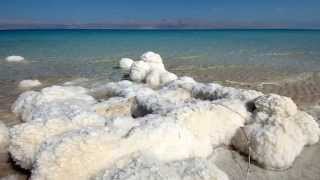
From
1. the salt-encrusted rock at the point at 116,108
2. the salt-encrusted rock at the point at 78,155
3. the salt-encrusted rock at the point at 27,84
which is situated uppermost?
the salt-encrusted rock at the point at 78,155

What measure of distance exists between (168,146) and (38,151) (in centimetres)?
177

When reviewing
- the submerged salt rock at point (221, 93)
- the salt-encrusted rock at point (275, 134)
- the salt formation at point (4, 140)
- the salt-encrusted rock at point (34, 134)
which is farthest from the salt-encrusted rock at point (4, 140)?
the submerged salt rock at point (221, 93)

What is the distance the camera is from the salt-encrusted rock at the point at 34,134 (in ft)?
16.1

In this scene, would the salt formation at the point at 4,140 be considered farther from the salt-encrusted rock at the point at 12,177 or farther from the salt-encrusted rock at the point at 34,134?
the salt-encrusted rock at the point at 12,177

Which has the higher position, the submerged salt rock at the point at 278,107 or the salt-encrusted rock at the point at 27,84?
the submerged salt rock at the point at 278,107

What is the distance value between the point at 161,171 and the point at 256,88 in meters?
8.66

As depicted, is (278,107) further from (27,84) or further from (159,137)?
(27,84)

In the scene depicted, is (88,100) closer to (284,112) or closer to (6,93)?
(6,93)

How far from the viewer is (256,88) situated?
466 inches

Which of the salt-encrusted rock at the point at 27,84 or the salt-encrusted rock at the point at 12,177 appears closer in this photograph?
the salt-encrusted rock at the point at 12,177

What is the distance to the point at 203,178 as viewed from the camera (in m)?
3.84

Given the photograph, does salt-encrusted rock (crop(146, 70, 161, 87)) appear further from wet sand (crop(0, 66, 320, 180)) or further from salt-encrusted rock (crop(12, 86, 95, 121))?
salt-encrusted rock (crop(12, 86, 95, 121))

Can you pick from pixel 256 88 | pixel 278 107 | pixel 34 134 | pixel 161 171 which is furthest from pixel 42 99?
pixel 256 88

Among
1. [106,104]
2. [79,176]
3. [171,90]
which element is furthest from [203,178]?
[171,90]
